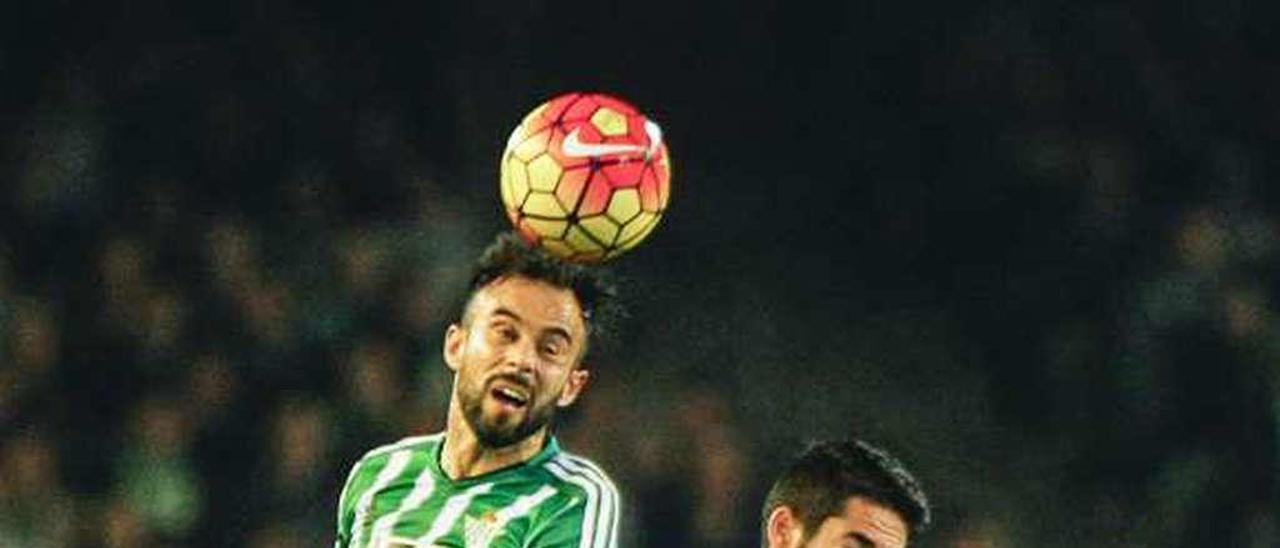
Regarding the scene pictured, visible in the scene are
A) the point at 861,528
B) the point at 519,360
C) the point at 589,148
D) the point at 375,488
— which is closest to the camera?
the point at 861,528

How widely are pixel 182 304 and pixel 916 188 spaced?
2415 mm

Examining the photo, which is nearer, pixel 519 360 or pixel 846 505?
pixel 846 505

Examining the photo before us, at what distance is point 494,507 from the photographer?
4.30 m

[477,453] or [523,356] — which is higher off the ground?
[523,356]

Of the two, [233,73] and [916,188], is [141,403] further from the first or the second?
[916,188]

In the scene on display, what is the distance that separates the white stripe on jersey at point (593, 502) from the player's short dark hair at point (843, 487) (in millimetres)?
335

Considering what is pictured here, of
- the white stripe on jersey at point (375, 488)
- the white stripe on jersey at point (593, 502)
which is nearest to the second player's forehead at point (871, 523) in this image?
the white stripe on jersey at point (593, 502)

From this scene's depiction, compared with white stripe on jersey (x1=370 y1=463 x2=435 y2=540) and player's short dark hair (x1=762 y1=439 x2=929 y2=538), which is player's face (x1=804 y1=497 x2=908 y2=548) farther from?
white stripe on jersey (x1=370 y1=463 x2=435 y2=540)

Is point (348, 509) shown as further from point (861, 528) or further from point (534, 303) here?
point (861, 528)

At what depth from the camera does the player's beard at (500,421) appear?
169 inches

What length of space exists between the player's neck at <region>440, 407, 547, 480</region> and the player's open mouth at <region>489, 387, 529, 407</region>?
0.10m

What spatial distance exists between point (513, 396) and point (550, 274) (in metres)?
0.27

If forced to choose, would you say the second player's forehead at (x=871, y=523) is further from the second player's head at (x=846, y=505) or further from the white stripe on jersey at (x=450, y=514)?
the white stripe on jersey at (x=450, y=514)

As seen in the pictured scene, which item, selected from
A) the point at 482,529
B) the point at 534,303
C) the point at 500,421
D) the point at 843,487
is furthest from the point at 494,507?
the point at 843,487
